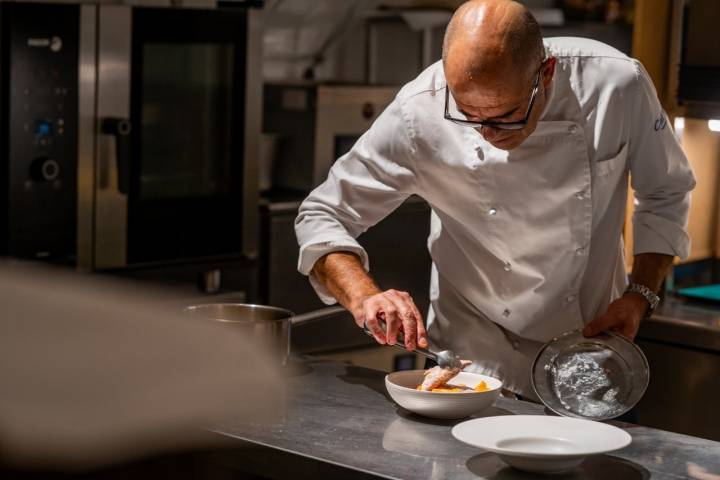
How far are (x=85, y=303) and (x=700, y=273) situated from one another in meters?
3.00

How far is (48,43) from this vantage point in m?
2.97

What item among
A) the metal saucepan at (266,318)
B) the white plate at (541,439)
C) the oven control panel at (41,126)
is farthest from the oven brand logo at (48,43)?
the white plate at (541,439)

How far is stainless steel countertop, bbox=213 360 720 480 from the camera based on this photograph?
1.43 meters

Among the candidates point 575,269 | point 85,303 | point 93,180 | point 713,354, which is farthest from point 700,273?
point 85,303

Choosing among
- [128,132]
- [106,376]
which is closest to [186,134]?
[128,132]

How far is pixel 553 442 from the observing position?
150 centimetres

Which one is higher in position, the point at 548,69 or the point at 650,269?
the point at 548,69

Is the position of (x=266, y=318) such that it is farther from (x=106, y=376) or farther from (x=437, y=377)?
(x=106, y=376)

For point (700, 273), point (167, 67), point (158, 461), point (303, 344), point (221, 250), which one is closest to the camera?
point (158, 461)

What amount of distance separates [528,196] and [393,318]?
440mm

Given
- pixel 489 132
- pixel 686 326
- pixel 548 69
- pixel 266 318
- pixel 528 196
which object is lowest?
pixel 686 326

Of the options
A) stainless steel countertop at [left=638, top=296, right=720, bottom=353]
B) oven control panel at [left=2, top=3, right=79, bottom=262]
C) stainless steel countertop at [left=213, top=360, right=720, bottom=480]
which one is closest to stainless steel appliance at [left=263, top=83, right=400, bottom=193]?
oven control panel at [left=2, top=3, right=79, bottom=262]

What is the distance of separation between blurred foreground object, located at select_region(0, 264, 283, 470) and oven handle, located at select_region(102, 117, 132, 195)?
115 inches

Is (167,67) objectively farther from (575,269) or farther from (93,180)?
(575,269)
